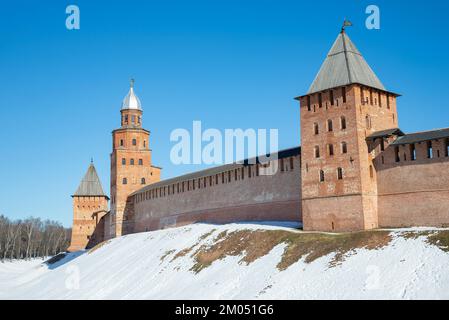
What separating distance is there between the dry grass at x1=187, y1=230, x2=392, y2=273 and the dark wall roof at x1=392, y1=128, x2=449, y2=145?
4.89m

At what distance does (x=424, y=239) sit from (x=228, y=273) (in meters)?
9.22

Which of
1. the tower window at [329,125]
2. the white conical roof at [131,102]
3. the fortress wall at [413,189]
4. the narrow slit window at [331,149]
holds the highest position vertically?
the white conical roof at [131,102]

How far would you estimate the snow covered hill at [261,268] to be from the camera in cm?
1945

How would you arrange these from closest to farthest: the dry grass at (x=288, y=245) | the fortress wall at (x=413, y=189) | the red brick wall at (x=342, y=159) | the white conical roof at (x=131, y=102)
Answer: the dry grass at (x=288, y=245) → the fortress wall at (x=413, y=189) → the red brick wall at (x=342, y=159) → the white conical roof at (x=131, y=102)

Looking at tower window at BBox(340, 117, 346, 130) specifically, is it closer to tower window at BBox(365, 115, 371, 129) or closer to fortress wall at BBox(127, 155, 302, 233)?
tower window at BBox(365, 115, 371, 129)

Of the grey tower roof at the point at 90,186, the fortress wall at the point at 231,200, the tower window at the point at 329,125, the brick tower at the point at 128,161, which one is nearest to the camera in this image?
the tower window at the point at 329,125

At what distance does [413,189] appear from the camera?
25203mm

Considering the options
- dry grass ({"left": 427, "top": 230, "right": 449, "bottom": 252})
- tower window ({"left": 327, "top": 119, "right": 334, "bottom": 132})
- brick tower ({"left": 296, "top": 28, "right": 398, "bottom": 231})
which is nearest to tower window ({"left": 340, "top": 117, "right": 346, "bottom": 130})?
brick tower ({"left": 296, "top": 28, "right": 398, "bottom": 231})

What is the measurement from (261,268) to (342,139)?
25.4 ft

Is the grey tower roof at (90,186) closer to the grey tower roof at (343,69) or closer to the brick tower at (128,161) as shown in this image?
the brick tower at (128,161)

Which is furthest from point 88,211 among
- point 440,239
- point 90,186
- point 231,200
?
point 440,239

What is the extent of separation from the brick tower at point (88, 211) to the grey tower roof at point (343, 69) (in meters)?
37.7

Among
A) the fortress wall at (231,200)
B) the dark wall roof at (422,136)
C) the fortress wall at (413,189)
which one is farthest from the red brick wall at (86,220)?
the dark wall roof at (422,136)
